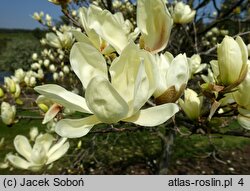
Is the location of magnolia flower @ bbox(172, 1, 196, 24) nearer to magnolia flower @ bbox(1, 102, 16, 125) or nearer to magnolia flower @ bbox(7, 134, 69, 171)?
magnolia flower @ bbox(7, 134, 69, 171)

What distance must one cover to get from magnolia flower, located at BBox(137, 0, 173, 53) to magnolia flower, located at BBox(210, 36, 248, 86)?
4.9 inches

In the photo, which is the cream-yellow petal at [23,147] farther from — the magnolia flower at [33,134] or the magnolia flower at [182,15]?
the magnolia flower at [182,15]

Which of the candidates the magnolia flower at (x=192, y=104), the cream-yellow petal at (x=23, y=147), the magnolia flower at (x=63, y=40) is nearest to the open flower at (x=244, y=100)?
the magnolia flower at (x=192, y=104)

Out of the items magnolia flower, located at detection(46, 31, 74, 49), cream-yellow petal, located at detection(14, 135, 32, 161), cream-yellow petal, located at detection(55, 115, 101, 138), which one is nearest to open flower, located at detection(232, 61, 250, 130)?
cream-yellow petal, located at detection(55, 115, 101, 138)

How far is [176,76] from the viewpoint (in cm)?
63

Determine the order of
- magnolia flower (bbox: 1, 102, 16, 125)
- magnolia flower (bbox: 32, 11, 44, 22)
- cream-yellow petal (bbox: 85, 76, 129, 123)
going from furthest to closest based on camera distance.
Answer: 1. magnolia flower (bbox: 32, 11, 44, 22)
2. magnolia flower (bbox: 1, 102, 16, 125)
3. cream-yellow petal (bbox: 85, 76, 129, 123)

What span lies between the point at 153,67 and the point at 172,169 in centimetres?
341

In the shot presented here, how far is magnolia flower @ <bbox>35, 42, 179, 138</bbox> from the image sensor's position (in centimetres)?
56

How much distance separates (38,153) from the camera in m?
1.25

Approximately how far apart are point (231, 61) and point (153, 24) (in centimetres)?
18

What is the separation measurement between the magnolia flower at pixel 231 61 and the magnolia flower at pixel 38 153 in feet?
2.42

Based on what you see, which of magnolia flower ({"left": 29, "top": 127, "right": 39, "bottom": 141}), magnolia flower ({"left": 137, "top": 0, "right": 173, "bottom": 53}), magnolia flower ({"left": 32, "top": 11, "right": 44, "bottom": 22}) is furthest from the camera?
magnolia flower ({"left": 32, "top": 11, "right": 44, "bottom": 22})
